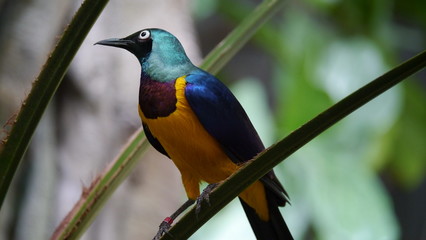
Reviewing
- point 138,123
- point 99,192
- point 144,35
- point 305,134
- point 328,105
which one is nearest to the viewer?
point 305,134

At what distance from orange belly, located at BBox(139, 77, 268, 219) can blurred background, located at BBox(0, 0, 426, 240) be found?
0.82m

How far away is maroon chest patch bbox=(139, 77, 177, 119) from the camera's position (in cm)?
92

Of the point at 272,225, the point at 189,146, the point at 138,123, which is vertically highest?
the point at 138,123

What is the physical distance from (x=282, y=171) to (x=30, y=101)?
169 cm

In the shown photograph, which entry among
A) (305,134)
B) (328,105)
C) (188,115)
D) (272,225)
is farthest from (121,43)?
(328,105)

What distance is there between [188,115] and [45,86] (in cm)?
18

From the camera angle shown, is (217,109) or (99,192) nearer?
(217,109)

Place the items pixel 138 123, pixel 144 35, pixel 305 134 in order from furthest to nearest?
pixel 138 123 → pixel 144 35 → pixel 305 134

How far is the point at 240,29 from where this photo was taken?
46.3 inches

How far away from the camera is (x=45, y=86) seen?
93cm

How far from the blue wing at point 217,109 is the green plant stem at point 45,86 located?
0.15 meters

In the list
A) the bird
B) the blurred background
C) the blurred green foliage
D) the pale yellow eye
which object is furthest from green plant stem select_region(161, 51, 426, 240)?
the blurred green foliage

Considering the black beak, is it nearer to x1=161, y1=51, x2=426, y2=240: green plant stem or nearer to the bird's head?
the bird's head

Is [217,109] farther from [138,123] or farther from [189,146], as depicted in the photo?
[138,123]
